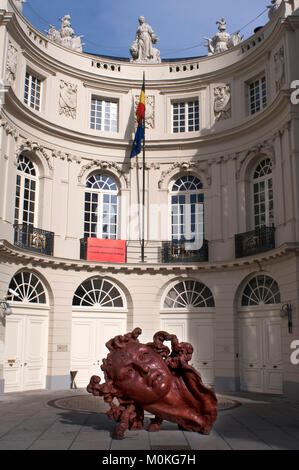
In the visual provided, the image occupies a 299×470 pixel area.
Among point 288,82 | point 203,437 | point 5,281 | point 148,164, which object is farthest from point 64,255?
point 203,437

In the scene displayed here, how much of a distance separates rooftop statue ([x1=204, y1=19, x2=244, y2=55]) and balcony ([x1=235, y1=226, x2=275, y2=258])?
7822 mm

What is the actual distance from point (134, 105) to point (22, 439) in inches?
576

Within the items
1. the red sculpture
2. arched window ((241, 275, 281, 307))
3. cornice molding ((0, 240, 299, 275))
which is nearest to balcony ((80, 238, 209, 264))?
cornice molding ((0, 240, 299, 275))

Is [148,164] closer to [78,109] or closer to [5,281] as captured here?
[78,109]

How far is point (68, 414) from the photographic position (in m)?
11.2

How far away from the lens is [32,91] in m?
18.3

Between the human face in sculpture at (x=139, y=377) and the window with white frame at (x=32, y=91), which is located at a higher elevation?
the window with white frame at (x=32, y=91)

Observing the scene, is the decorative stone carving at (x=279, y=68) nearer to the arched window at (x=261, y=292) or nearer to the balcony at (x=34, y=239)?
the arched window at (x=261, y=292)

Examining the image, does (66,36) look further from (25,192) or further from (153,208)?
(153,208)

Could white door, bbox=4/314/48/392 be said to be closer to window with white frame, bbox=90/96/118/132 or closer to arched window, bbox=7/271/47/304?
arched window, bbox=7/271/47/304

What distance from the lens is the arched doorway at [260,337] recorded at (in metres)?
16.2

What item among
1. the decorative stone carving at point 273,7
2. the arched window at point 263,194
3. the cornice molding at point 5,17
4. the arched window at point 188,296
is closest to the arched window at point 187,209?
the arched window at point 188,296

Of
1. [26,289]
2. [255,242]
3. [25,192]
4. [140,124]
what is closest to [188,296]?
[255,242]

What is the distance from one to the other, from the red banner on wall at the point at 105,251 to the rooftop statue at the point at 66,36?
774cm
